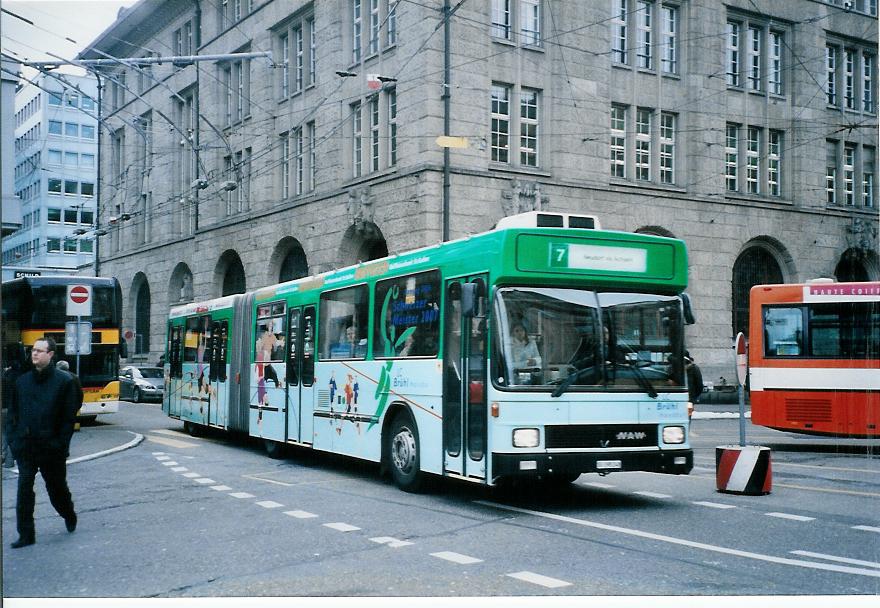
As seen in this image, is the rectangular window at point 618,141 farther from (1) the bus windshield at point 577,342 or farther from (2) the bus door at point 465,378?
(1) the bus windshield at point 577,342

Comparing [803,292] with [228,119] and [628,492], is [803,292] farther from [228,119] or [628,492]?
[228,119]

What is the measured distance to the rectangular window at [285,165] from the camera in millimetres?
34312

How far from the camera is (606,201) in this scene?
→ 30.9 m

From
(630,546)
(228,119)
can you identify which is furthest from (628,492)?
(228,119)

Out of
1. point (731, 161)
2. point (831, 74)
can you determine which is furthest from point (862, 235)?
point (731, 161)

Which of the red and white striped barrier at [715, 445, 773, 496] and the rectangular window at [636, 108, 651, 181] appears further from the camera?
the rectangular window at [636, 108, 651, 181]

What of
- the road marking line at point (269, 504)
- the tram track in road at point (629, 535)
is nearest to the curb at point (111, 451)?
the tram track in road at point (629, 535)

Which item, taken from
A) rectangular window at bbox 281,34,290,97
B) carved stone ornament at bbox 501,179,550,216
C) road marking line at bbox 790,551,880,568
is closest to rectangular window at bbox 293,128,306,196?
rectangular window at bbox 281,34,290,97

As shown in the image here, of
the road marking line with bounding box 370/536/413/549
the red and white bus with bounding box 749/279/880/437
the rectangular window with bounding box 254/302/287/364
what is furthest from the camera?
the red and white bus with bounding box 749/279/880/437

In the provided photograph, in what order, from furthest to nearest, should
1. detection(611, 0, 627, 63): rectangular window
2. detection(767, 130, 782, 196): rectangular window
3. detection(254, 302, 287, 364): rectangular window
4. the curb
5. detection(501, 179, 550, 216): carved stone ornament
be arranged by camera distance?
detection(611, 0, 627, 63): rectangular window, detection(501, 179, 550, 216): carved stone ornament, detection(767, 130, 782, 196): rectangular window, detection(254, 302, 287, 364): rectangular window, the curb

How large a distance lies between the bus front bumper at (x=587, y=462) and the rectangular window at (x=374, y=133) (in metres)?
20.7

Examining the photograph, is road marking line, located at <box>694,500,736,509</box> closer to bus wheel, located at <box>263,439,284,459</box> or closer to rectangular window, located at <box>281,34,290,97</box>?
bus wheel, located at <box>263,439,284,459</box>

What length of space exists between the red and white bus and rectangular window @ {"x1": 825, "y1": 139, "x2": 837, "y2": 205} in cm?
338

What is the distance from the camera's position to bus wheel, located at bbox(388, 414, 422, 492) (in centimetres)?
1208
